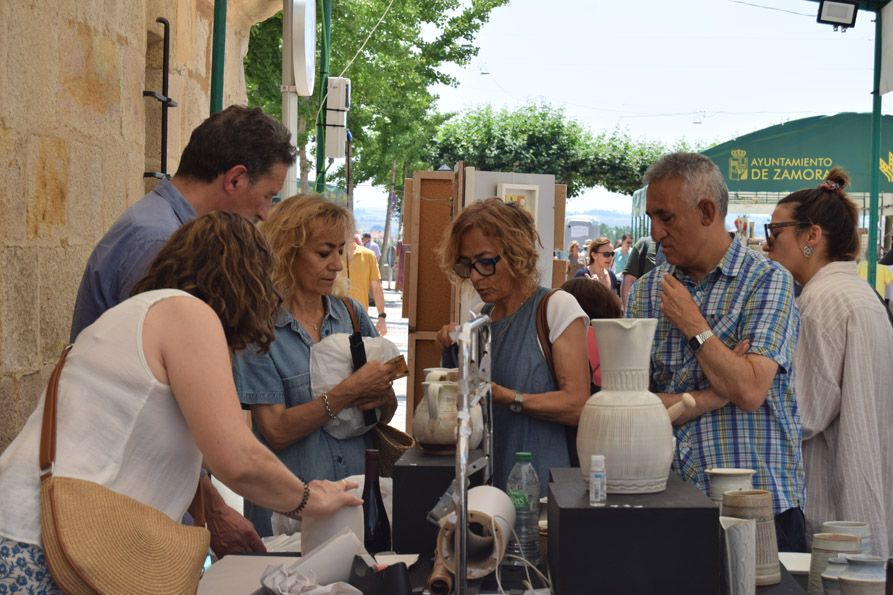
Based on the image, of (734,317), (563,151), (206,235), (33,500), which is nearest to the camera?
(33,500)

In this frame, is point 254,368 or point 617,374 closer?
point 617,374

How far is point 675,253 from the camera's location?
3043mm

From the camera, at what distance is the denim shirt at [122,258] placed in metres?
2.74

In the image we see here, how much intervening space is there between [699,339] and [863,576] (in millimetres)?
837

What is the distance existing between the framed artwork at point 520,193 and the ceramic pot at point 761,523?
168 inches

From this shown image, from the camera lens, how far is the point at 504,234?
331 cm

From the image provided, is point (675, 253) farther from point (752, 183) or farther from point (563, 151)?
point (563, 151)

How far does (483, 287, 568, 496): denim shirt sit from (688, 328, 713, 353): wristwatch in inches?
18.2

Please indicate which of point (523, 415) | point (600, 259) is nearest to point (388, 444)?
point (523, 415)

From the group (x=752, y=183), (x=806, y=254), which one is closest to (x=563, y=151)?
(x=752, y=183)

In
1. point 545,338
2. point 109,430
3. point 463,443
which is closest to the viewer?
point 463,443

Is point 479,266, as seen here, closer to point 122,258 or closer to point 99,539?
point 122,258

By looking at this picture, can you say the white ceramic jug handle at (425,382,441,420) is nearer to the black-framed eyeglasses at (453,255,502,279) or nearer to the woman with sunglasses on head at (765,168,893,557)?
the black-framed eyeglasses at (453,255,502,279)

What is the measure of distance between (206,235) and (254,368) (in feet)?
3.73
